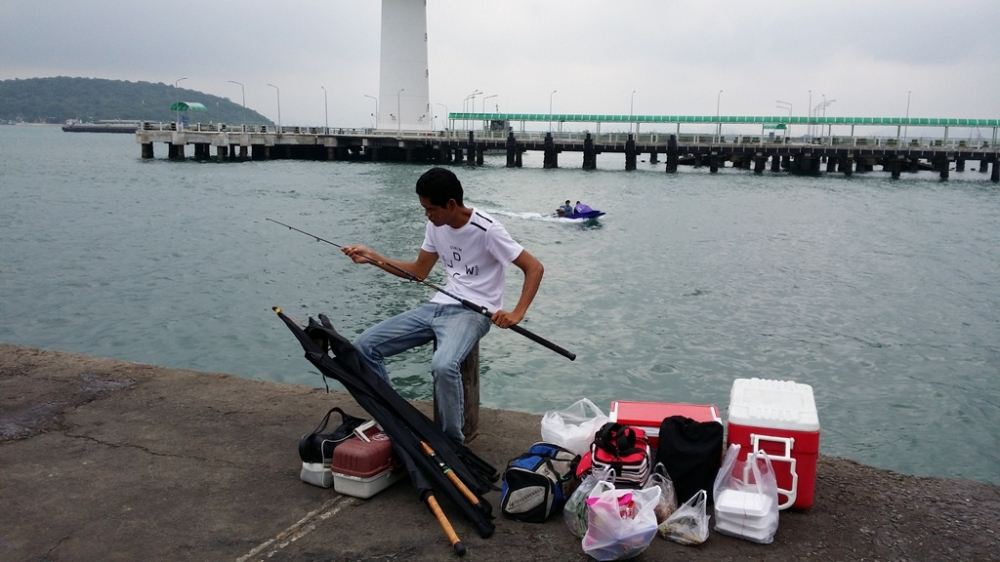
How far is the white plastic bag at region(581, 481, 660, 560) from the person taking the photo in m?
3.63

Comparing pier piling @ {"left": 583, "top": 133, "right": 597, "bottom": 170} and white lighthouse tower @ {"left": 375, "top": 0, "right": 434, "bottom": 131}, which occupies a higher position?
white lighthouse tower @ {"left": 375, "top": 0, "right": 434, "bottom": 131}

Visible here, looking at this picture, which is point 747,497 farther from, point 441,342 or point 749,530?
point 441,342

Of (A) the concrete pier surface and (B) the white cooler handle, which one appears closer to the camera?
(A) the concrete pier surface

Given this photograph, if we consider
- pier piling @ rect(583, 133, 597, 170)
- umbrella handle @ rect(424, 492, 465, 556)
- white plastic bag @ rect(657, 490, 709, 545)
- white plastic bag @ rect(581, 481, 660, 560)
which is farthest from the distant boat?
pier piling @ rect(583, 133, 597, 170)

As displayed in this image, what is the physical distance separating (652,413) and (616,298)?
533 inches

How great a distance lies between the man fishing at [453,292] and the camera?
4645 millimetres

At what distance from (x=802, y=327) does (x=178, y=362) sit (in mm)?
11027

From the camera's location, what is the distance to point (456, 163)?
7738 centimetres

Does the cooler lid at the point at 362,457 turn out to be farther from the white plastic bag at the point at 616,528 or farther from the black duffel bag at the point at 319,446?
the white plastic bag at the point at 616,528

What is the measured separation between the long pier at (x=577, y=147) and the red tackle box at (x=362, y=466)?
68.0 m

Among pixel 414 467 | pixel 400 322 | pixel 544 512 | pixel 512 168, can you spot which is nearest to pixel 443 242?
pixel 400 322

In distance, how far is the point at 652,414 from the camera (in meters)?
4.75

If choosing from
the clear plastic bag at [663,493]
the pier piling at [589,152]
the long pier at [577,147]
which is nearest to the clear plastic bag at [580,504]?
the clear plastic bag at [663,493]

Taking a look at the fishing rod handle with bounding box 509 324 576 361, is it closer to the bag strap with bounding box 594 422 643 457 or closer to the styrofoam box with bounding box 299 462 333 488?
the bag strap with bounding box 594 422 643 457
